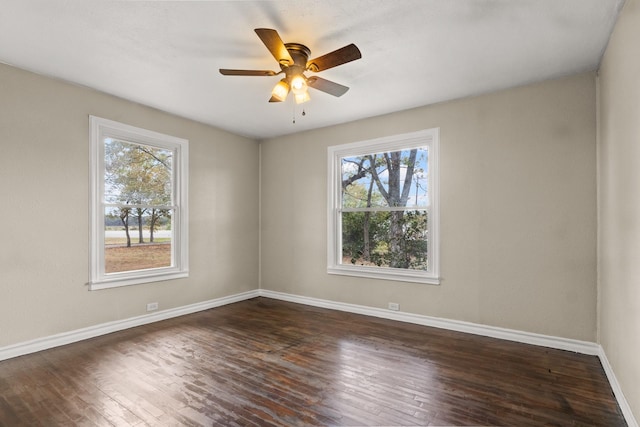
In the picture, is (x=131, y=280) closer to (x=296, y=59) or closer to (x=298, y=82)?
(x=298, y=82)

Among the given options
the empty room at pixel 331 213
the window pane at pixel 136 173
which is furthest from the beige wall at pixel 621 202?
the window pane at pixel 136 173

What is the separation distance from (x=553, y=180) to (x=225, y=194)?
4.18m

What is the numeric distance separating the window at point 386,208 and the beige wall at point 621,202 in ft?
5.13

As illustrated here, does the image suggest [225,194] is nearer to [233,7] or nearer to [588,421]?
[233,7]

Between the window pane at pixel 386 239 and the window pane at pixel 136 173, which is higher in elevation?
the window pane at pixel 136 173

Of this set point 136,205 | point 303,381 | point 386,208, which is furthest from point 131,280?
point 386,208

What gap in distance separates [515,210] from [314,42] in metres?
2.62

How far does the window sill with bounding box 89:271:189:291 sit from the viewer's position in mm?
3676

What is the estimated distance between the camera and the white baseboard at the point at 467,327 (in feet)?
10.6

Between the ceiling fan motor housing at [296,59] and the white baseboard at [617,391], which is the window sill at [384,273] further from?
the ceiling fan motor housing at [296,59]

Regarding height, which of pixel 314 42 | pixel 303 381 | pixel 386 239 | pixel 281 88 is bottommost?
pixel 303 381

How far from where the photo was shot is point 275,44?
7.49ft

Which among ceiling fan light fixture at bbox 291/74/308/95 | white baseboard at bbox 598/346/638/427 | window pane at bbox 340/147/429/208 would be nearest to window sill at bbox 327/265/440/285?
window pane at bbox 340/147/429/208

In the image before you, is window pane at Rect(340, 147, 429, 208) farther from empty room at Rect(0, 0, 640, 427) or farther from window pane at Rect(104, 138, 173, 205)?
window pane at Rect(104, 138, 173, 205)
